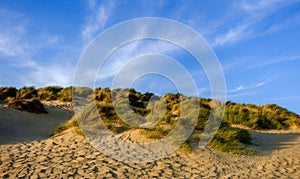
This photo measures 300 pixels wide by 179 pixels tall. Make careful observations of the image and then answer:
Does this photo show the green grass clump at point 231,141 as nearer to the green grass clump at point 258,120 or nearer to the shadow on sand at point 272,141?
the shadow on sand at point 272,141

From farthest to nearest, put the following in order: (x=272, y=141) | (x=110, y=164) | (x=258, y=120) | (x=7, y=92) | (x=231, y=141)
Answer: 1. (x=7, y=92)
2. (x=258, y=120)
3. (x=272, y=141)
4. (x=231, y=141)
5. (x=110, y=164)

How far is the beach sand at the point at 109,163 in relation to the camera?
8.88m

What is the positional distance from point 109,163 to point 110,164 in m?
0.07

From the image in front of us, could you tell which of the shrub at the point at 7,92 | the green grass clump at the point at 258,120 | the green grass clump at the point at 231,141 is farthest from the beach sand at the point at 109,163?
the shrub at the point at 7,92

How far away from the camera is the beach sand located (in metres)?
8.88

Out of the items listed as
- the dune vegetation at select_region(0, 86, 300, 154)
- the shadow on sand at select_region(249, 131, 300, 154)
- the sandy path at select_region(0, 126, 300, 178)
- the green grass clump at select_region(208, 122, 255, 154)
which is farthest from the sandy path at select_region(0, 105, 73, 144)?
the shadow on sand at select_region(249, 131, 300, 154)

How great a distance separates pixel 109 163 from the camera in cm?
953

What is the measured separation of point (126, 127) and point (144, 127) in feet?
2.64

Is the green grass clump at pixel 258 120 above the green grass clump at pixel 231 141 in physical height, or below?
above

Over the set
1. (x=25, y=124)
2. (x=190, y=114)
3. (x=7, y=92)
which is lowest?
(x=25, y=124)

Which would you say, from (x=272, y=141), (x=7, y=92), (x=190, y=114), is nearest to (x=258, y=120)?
(x=272, y=141)

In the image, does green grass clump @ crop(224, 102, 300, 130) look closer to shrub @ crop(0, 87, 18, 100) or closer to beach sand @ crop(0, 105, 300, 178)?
beach sand @ crop(0, 105, 300, 178)

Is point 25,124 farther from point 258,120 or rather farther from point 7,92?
point 258,120

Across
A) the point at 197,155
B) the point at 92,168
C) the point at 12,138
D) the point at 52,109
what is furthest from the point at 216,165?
the point at 52,109
